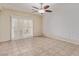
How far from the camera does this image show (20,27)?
2.27m

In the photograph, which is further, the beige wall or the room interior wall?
the room interior wall

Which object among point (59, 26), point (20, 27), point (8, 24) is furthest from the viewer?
point (59, 26)

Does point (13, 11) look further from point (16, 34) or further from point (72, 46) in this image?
point (72, 46)

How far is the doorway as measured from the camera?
7.59 ft

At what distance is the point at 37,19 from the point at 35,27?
0.68ft

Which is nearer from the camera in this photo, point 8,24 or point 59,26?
point 8,24

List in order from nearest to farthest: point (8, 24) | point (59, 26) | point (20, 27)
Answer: point (20, 27)
point (8, 24)
point (59, 26)

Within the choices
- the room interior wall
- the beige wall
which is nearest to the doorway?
the beige wall

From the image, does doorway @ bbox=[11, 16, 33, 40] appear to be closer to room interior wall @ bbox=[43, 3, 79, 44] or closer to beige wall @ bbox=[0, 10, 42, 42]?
beige wall @ bbox=[0, 10, 42, 42]

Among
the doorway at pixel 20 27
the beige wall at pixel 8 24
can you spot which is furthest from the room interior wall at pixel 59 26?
the doorway at pixel 20 27

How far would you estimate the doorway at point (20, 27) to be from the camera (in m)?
2.31

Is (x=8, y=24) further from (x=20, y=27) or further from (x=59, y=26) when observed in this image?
(x=59, y=26)

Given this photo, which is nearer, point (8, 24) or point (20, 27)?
point (20, 27)

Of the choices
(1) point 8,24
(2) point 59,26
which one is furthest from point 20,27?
(2) point 59,26
